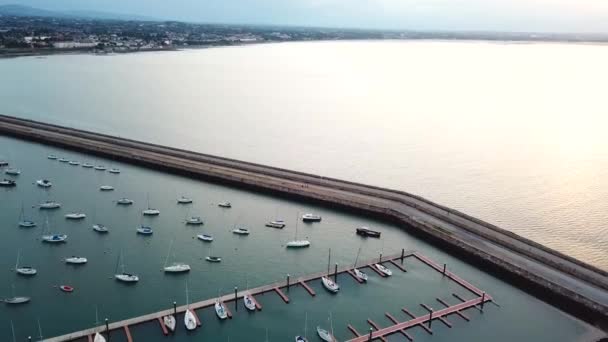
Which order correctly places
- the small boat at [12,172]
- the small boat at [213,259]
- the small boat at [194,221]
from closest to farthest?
1. the small boat at [213,259]
2. the small boat at [194,221]
3. the small boat at [12,172]

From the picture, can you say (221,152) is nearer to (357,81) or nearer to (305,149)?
(305,149)

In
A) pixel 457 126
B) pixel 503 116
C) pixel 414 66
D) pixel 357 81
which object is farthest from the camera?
pixel 414 66

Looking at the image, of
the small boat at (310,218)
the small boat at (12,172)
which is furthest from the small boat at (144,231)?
the small boat at (12,172)

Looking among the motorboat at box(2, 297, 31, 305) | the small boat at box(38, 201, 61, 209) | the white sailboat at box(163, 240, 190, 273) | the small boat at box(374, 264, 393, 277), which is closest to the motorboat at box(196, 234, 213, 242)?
the white sailboat at box(163, 240, 190, 273)

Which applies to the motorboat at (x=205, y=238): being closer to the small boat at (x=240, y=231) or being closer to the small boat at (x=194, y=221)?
the small boat at (x=240, y=231)

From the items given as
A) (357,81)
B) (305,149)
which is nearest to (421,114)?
(305,149)

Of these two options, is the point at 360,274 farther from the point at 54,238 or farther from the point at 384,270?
the point at 54,238

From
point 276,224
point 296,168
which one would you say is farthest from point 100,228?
point 296,168

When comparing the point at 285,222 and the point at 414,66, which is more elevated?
the point at 414,66
